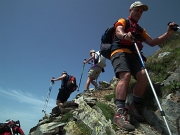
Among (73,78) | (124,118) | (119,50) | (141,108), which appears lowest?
(124,118)

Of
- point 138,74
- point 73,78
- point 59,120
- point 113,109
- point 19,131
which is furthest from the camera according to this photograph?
point 73,78

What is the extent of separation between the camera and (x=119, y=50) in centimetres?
513

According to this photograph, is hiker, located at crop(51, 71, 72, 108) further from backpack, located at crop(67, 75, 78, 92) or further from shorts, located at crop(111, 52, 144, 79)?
shorts, located at crop(111, 52, 144, 79)

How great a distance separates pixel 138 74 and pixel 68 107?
4299 millimetres

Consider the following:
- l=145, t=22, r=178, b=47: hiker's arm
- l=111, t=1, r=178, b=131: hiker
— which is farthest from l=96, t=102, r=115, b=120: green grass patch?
l=145, t=22, r=178, b=47: hiker's arm

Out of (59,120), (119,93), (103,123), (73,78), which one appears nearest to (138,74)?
(119,93)

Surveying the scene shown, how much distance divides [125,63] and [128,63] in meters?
0.23

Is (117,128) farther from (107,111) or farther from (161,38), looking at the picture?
(161,38)

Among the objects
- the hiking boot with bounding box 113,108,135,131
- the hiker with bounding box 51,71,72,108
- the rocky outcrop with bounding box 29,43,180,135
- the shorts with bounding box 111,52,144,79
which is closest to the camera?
the hiking boot with bounding box 113,108,135,131

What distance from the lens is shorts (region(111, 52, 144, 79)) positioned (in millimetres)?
4777

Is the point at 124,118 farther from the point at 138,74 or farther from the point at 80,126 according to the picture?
the point at 80,126

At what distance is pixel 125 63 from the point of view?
4.83 metres

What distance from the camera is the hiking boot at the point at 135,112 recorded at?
17.1 ft

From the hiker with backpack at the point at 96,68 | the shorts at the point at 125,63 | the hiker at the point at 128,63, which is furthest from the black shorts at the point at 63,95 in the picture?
the shorts at the point at 125,63
